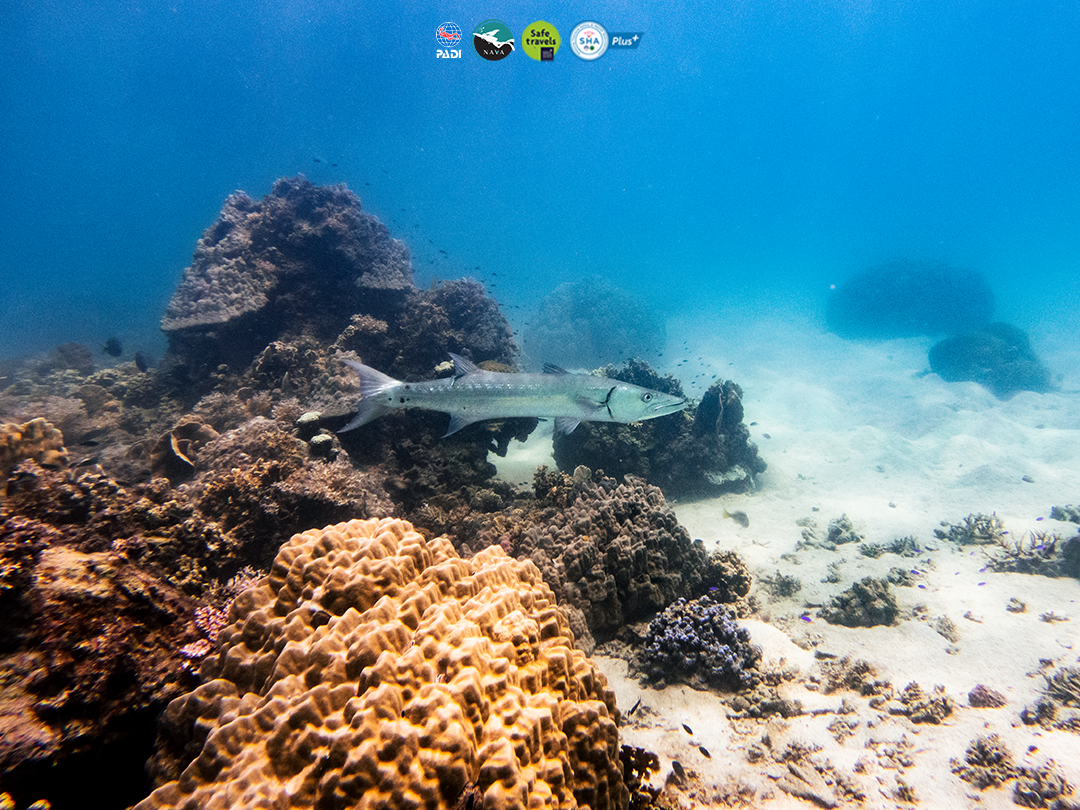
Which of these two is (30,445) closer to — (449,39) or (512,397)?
(512,397)

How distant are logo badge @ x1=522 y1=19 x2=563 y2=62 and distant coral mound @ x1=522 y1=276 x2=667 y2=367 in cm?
1564

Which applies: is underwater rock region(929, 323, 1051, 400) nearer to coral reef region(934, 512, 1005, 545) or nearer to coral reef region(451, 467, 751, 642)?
coral reef region(934, 512, 1005, 545)

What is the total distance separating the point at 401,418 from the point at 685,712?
237 inches

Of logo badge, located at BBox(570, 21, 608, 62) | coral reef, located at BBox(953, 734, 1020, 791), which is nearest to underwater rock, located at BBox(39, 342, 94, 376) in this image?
logo badge, located at BBox(570, 21, 608, 62)

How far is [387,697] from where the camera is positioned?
199cm

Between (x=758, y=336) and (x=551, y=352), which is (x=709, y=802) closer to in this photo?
(x=551, y=352)

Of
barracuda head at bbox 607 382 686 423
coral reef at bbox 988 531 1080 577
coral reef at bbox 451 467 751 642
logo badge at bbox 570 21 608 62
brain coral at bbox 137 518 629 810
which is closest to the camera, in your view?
brain coral at bbox 137 518 629 810

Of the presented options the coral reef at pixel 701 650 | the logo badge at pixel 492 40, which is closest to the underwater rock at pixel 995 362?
the coral reef at pixel 701 650

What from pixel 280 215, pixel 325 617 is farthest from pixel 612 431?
pixel 280 215

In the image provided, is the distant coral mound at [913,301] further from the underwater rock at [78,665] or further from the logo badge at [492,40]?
the underwater rock at [78,665]

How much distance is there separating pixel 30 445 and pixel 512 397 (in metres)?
6.63

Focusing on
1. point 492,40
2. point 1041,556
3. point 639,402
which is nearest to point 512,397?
point 639,402

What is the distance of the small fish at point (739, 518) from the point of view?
958 cm

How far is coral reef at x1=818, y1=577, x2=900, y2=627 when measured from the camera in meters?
5.79
